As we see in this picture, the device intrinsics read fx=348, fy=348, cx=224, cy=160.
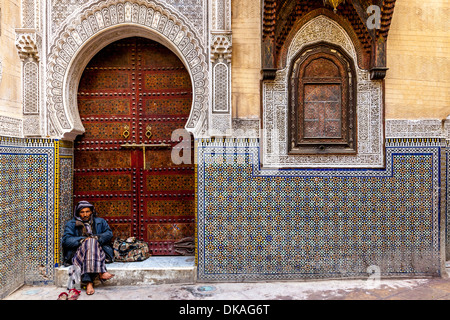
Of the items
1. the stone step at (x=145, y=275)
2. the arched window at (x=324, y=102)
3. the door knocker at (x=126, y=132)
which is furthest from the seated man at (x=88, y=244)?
the arched window at (x=324, y=102)

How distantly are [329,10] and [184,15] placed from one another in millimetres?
1542

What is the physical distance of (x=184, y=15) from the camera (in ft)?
11.8

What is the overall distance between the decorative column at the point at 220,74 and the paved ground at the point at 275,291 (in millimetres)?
1575

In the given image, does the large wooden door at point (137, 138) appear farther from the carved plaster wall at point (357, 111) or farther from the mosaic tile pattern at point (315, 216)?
the carved plaster wall at point (357, 111)

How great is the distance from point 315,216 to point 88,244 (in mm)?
2323

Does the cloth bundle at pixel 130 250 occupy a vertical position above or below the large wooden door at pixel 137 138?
→ below

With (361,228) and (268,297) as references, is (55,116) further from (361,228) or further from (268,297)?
(361,228)

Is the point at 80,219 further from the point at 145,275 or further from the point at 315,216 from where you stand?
the point at 315,216

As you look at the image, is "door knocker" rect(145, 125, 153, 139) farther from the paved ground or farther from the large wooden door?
the paved ground

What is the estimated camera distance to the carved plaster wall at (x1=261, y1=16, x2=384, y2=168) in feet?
12.1

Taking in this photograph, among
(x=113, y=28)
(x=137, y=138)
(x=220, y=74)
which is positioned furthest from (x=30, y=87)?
(x=220, y=74)

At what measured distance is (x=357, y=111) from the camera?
371 cm

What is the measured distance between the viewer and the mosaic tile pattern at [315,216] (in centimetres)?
361

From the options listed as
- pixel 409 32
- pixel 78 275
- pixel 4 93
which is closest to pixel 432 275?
pixel 409 32
